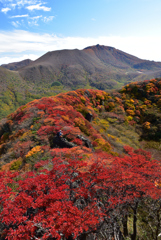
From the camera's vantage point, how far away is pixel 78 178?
9.77m

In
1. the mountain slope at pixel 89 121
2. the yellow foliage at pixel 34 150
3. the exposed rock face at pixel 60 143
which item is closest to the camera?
the yellow foliage at pixel 34 150

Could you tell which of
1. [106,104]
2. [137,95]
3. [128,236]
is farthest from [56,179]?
[137,95]

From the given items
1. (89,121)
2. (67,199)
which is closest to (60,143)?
(67,199)

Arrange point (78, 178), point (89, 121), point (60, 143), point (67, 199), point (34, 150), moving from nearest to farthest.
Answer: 1. point (67, 199)
2. point (78, 178)
3. point (34, 150)
4. point (60, 143)
5. point (89, 121)

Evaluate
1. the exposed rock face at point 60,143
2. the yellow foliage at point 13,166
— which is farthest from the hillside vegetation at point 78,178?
the yellow foliage at point 13,166

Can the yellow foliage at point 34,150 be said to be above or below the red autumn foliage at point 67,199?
below

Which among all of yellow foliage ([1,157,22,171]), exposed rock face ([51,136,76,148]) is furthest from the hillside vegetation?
yellow foliage ([1,157,22,171])

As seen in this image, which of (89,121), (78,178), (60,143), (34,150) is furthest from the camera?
(89,121)

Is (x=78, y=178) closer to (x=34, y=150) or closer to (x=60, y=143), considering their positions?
(x=60, y=143)

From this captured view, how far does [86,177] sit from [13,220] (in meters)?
4.99

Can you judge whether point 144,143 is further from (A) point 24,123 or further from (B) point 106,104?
(A) point 24,123

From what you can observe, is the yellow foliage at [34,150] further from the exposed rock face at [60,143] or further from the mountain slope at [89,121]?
the exposed rock face at [60,143]

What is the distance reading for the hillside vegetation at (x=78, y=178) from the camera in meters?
6.96

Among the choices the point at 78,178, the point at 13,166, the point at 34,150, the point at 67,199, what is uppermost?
the point at 78,178
